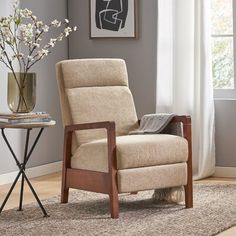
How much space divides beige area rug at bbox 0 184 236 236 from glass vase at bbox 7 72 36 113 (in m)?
0.68

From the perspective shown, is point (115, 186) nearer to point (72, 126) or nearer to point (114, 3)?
point (72, 126)

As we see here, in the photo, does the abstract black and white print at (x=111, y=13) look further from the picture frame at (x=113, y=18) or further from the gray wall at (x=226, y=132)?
the gray wall at (x=226, y=132)

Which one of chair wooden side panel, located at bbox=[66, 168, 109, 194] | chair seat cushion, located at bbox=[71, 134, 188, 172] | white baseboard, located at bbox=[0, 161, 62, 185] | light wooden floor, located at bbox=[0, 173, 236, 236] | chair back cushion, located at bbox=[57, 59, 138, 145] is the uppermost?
chair back cushion, located at bbox=[57, 59, 138, 145]

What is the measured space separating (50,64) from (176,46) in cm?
122

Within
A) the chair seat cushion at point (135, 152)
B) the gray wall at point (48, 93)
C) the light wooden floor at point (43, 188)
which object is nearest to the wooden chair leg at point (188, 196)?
the chair seat cushion at point (135, 152)

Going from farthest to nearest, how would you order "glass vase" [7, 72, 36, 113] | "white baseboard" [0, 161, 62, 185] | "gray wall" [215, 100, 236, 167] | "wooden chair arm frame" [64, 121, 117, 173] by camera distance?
"gray wall" [215, 100, 236, 167] < "white baseboard" [0, 161, 62, 185] < "glass vase" [7, 72, 36, 113] < "wooden chair arm frame" [64, 121, 117, 173]

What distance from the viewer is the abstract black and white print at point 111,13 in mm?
6664

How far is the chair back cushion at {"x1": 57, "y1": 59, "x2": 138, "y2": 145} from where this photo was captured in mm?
5105

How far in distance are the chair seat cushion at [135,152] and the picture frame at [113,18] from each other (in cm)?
192

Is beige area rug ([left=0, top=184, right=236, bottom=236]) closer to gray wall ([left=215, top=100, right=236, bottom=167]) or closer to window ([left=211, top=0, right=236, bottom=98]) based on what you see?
gray wall ([left=215, top=100, right=236, bottom=167])

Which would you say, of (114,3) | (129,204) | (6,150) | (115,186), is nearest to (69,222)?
(115,186)

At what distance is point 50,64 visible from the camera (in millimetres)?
6801

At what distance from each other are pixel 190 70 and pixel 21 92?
6.30 feet

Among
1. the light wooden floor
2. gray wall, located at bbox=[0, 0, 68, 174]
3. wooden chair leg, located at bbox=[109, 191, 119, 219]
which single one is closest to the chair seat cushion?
wooden chair leg, located at bbox=[109, 191, 119, 219]
